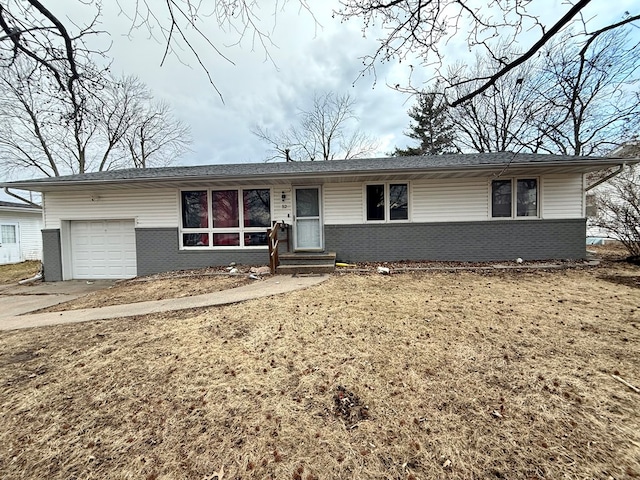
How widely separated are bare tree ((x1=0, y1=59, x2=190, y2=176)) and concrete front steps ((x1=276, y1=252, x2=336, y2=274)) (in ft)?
15.8

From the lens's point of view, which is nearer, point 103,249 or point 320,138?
point 103,249

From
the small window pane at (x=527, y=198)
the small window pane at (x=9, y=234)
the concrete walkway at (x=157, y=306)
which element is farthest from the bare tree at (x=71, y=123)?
the small window pane at (x=527, y=198)

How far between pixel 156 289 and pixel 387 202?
6771 mm

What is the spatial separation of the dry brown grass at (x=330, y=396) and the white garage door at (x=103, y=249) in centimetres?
554

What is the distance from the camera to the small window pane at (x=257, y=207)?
9023 millimetres

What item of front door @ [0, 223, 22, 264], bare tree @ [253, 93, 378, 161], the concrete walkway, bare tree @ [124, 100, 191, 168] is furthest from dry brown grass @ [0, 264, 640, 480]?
bare tree @ [124, 100, 191, 168]

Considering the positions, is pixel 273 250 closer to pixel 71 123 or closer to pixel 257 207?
pixel 257 207

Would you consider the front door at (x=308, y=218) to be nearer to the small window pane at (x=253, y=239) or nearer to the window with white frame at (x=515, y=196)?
the small window pane at (x=253, y=239)

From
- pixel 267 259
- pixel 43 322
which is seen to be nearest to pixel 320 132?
pixel 267 259

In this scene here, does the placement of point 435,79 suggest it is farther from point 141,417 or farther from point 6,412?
point 6,412

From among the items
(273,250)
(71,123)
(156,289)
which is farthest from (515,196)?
(71,123)

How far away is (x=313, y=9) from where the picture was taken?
283 cm

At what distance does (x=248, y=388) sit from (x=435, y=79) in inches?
152

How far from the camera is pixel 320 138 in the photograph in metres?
22.4
